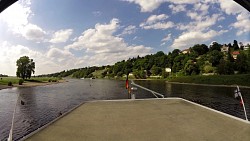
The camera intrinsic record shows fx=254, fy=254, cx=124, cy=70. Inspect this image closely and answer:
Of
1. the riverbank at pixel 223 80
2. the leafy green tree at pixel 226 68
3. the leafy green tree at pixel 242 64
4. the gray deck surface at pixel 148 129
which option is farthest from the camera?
the leafy green tree at pixel 226 68

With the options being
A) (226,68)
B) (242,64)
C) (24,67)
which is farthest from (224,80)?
(24,67)

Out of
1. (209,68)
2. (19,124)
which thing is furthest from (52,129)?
(209,68)

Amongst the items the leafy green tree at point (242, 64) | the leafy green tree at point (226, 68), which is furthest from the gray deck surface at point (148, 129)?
the leafy green tree at point (226, 68)

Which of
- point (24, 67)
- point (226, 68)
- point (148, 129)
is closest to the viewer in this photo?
point (148, 129)

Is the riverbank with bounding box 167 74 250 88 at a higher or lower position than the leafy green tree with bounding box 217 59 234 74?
lower

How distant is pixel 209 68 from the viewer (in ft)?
505

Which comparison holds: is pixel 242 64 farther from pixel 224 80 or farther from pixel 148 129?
pixel 148 129

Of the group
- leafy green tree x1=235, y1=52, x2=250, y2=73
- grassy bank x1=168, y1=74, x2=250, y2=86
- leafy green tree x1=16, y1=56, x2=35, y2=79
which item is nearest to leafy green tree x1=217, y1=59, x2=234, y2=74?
leafy green tree x1=235, y1=52, x2=250, y2=73

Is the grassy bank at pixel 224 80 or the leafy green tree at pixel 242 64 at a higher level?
the leafy green tree at pixel 242 64

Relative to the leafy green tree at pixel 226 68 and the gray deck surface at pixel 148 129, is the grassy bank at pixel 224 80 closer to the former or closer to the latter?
the leafy green tree at pixel 226 68

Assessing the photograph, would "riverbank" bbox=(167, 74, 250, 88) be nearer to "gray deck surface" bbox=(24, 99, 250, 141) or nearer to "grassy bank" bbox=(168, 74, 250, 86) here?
"grassy bank" bbox=(168, 74, 250, 86)

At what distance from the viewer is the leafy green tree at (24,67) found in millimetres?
165375

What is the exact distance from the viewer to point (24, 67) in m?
167

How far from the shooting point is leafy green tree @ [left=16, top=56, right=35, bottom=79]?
543 ft
